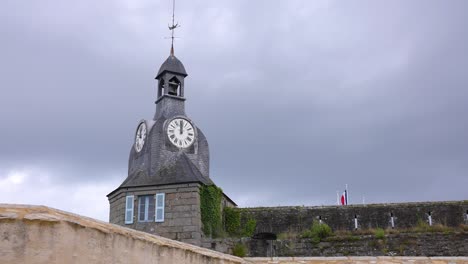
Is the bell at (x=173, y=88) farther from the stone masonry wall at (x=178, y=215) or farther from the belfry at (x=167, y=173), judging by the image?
the stone masonry wall at (x=178, y=215)

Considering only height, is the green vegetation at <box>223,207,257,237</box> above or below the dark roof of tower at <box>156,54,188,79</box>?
below

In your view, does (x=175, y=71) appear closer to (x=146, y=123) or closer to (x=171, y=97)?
(x=171, y=97)

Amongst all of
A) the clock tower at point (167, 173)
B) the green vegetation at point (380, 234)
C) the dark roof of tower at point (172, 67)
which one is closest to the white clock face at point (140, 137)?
the clock tower at point (167, 173)

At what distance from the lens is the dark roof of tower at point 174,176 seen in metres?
19.1

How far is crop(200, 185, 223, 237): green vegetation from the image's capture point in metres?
18.9

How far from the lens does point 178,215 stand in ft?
61.0

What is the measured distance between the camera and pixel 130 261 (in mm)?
5410

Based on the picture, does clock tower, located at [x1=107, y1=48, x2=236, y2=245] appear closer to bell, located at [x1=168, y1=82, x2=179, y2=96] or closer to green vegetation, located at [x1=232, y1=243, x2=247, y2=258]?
bell, located at [x1=168, y1=82, x2=179, y2=96]

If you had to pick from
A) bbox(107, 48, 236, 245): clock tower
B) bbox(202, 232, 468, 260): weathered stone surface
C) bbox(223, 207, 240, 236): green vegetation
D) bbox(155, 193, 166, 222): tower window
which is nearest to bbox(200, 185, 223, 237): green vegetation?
bbox(107, 48, 236, 245): clock tower

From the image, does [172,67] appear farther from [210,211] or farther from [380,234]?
[380,234]

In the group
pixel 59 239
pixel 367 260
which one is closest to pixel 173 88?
pixel 367 260

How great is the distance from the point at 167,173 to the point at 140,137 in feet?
8.49

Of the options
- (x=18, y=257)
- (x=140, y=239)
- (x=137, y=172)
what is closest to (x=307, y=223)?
(x=137, y=172)

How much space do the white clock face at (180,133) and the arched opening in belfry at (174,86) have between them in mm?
1726
